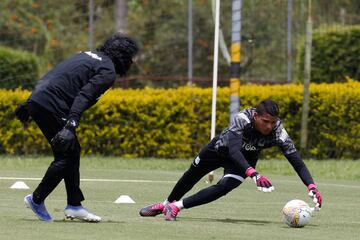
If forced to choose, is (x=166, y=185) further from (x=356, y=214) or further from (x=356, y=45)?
(x=356, y=45)

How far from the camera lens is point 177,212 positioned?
11273mm

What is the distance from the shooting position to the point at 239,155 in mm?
11023

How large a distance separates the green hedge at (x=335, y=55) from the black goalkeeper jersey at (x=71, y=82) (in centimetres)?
1545

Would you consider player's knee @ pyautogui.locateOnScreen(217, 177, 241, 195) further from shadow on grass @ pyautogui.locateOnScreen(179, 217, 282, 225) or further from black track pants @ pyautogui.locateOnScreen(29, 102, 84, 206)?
black track pants @ pyautogui.locateOnScreen(29, 102, 84, 206)

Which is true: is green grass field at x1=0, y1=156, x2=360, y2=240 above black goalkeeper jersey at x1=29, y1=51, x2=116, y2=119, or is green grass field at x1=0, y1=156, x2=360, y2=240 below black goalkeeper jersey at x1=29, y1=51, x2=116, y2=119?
below

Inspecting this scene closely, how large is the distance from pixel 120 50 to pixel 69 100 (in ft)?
2.33

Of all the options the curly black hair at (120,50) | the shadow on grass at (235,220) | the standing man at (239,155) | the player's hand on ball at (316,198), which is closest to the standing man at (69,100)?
the curly black hair at (120,50)

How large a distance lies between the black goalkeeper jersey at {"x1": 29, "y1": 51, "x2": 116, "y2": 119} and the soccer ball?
2.15 metres

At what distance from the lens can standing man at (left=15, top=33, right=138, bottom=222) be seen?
10.5 m

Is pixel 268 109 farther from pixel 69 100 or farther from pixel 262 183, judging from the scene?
pixel 69 100

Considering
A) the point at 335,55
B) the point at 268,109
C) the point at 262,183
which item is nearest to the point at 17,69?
the point at 335,55

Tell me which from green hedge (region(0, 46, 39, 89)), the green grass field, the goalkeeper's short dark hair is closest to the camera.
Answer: the green grass field

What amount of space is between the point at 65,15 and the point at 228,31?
7194 mm

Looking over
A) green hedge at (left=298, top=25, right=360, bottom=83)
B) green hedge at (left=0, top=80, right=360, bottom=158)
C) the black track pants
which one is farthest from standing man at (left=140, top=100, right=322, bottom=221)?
green hedge at (left=298, top=25, right=360, bottom=83)
